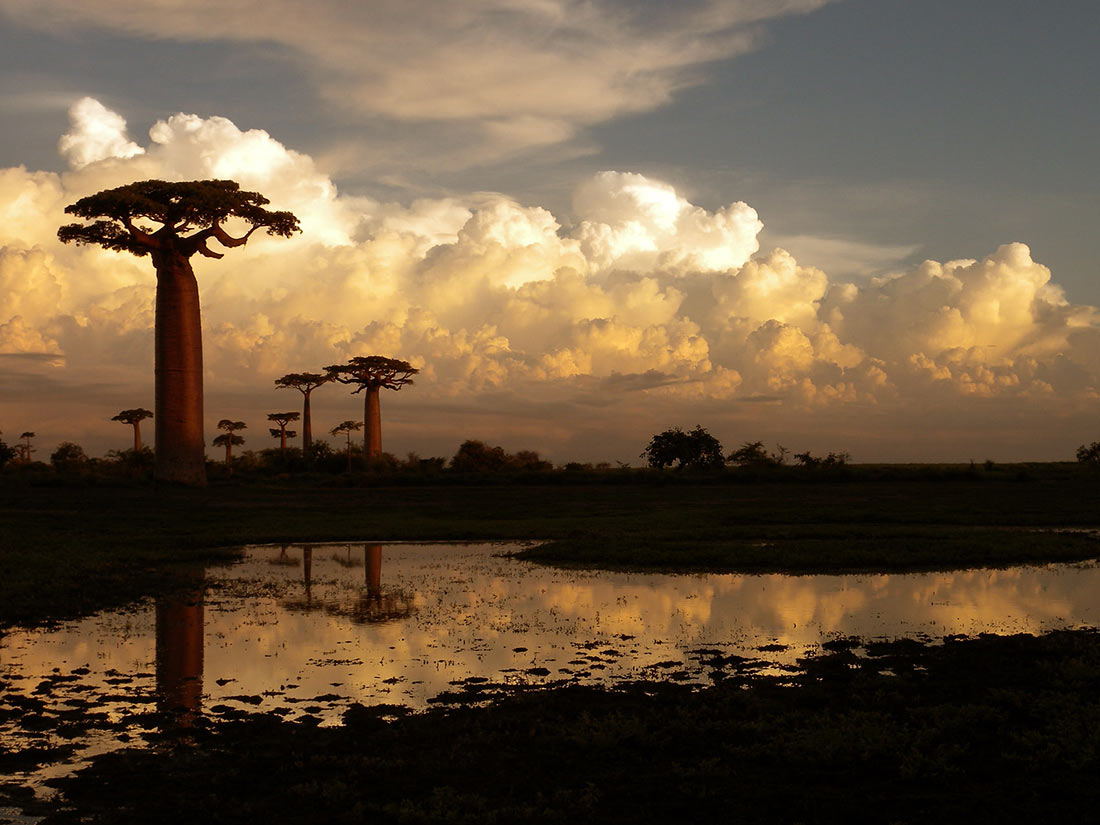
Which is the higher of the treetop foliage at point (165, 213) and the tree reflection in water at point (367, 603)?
the treetop foliage at point (165, 213)

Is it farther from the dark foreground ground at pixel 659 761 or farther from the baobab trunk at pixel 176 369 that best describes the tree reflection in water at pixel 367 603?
the baobab trunk at pixel 176 369

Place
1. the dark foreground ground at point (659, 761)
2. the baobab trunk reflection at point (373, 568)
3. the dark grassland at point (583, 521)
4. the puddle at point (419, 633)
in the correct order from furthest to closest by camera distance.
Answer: the dark grassland at point (583, 521) → the baobab trunk reflection at point (373, 568) → the puddle at point (419, 633) → the dark foreground ground at point (659, 761)

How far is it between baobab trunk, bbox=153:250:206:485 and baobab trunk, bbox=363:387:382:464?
26403 mm

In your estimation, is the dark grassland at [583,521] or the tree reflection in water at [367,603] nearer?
the tree reflection in water at [367,603]

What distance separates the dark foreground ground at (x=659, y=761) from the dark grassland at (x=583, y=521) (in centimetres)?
904

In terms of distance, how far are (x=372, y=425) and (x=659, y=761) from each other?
2502 inches

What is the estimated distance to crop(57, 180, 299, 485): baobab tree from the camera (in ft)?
137

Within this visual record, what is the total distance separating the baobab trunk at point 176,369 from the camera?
139 ft

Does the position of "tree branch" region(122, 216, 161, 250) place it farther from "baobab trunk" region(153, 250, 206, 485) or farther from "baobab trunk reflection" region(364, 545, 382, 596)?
"baobab trunk reflection" region(364, 545, 382, 596)

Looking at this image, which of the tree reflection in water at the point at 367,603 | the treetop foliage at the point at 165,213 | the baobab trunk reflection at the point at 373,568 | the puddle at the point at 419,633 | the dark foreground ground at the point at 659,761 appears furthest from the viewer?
the treetop foliage at the point at 165,213

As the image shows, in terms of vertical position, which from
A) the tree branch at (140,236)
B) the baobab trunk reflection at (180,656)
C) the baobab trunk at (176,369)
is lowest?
the baobab trunk reflection at (180,656)

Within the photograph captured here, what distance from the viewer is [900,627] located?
14609 mm

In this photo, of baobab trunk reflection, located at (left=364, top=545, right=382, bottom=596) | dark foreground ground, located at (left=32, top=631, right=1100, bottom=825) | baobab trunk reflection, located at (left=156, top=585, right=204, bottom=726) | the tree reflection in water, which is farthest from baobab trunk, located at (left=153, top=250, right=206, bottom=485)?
dark foreground ground, located at (left=32, top=631, right=1100, bottom=825)

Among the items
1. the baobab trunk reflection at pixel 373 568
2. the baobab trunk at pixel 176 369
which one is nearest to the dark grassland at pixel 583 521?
the baobab trunk at pixel 176 369
